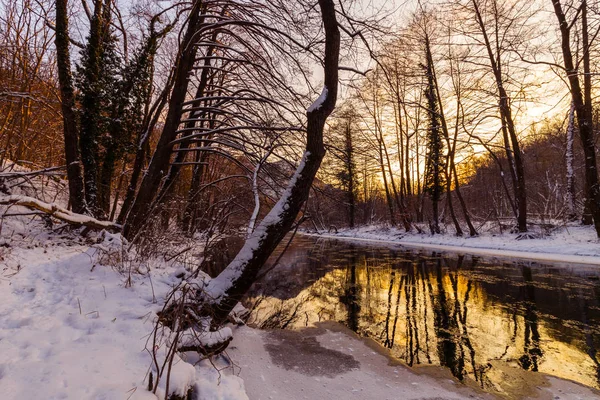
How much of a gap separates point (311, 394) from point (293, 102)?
4.67 meters

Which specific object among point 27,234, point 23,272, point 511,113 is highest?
point 511,113

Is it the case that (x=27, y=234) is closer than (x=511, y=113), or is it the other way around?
(x=27, y=234)

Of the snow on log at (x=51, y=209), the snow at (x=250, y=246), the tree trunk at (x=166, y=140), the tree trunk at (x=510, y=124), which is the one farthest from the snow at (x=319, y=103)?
the tree trunk at (x=510, y=124)

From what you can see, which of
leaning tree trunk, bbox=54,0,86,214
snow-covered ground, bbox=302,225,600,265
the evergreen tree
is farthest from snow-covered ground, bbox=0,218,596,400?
the evergreen tree

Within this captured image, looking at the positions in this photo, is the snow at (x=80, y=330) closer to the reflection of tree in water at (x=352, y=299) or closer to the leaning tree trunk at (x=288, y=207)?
the leaning tree trunk at (x=288, y=207)

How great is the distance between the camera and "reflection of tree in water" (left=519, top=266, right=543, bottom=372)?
376 cm

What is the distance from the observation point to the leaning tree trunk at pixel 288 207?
4.02 meters

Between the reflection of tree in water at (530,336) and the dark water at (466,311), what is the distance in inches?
0.5

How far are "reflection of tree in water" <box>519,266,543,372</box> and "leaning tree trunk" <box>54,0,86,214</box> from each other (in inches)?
A: 343

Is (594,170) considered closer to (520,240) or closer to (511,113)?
(520,240)

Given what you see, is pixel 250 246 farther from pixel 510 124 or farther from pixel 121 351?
pixel 510 124

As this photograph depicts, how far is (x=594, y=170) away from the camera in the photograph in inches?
446

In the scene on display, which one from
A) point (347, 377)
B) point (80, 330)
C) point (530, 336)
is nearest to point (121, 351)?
point (80, 330)

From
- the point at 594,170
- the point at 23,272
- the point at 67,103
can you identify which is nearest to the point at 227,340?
the point at 23,272
